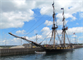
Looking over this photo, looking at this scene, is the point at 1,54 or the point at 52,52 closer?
the point at 1,54

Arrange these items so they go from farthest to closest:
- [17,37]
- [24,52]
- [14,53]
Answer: [24,52] → [14,53] → [17,37]

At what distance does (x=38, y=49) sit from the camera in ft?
199

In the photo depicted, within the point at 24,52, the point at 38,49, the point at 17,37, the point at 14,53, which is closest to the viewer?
the point at 17,37

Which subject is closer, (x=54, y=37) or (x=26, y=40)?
(x=26, y=40)

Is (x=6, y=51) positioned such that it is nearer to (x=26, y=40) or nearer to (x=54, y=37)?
(x=26, y=40)

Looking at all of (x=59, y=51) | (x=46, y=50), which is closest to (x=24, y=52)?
(x=46, y=50)

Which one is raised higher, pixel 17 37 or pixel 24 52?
pixel 17 37

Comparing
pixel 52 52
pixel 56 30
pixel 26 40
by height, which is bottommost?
pixel 52 52

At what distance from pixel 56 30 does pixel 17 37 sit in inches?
1117

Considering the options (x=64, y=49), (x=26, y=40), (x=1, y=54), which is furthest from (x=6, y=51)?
(x=64, y=49)

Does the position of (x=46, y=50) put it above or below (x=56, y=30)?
below

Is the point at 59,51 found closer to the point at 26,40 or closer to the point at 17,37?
the point at 26,40

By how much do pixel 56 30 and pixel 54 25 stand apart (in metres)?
3.81

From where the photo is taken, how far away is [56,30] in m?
62.2
